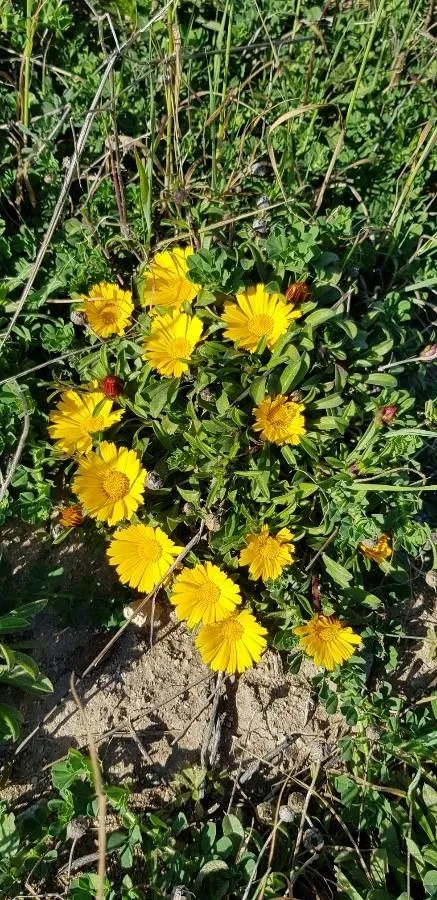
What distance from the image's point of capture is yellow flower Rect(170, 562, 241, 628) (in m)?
2.20

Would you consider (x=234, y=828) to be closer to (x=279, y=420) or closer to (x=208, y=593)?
(x=208, y=593)

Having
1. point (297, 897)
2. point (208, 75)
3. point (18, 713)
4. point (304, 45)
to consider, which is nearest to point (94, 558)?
point (18, 713)

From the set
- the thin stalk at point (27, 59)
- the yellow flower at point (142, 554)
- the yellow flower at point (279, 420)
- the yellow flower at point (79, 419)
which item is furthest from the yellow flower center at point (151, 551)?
the thin stalk at point (27, 59)

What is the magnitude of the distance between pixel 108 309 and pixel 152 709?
1349 mm

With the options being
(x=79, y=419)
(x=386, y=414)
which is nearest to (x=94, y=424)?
(x=79, y=419)

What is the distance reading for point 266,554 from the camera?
2227mm

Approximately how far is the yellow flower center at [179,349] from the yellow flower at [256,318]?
137mm

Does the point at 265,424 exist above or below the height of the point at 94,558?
above

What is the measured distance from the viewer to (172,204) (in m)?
2.65

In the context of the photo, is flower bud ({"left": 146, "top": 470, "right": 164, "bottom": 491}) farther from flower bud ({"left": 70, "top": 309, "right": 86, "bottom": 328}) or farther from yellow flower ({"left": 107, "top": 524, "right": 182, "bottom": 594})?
flower bud ({"left": 70, "top": 309, "right": 86, "bottom": 328})

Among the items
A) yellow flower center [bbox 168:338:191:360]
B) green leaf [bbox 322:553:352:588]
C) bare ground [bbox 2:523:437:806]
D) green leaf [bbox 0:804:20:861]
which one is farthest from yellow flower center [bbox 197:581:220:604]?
green leaf [bbox 0:804:20:861]

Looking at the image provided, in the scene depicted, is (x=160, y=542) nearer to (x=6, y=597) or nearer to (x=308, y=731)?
(x=6, y=597)

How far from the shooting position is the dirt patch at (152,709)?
2254 mm

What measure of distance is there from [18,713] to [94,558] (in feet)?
1.82
